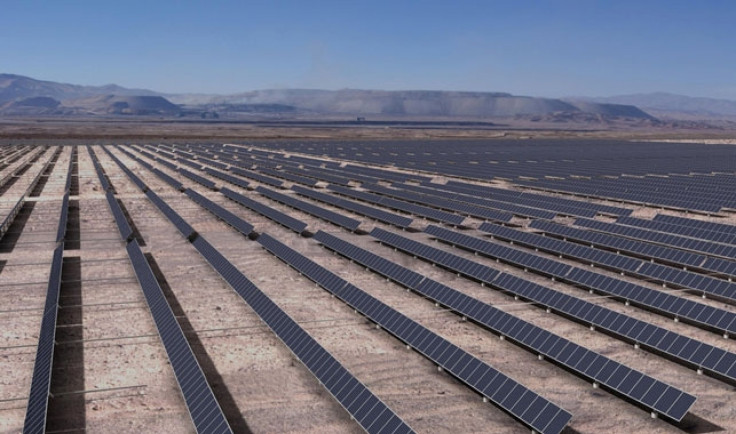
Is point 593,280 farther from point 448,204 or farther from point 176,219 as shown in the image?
point 176,219

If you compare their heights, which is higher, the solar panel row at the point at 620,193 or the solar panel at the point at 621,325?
the solar panel row at the point at 620,193

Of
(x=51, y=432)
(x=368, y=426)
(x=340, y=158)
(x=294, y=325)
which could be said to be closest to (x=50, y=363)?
(x=51, y=432)

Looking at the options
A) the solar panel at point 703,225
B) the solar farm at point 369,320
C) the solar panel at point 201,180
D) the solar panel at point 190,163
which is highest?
the solar panel at point 703,225

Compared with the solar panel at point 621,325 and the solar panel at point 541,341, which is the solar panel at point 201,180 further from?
the solar panel at point 621,325

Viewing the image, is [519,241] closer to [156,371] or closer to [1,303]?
[156,371]

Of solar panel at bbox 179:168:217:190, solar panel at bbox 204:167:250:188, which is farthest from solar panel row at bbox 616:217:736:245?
solar panel at bbox 179:168:217:190

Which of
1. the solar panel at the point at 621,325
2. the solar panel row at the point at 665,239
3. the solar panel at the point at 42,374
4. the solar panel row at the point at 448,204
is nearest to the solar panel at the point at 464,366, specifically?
the solar panel at the point at 621,325

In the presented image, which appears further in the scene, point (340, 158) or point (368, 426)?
point (340, 158)
